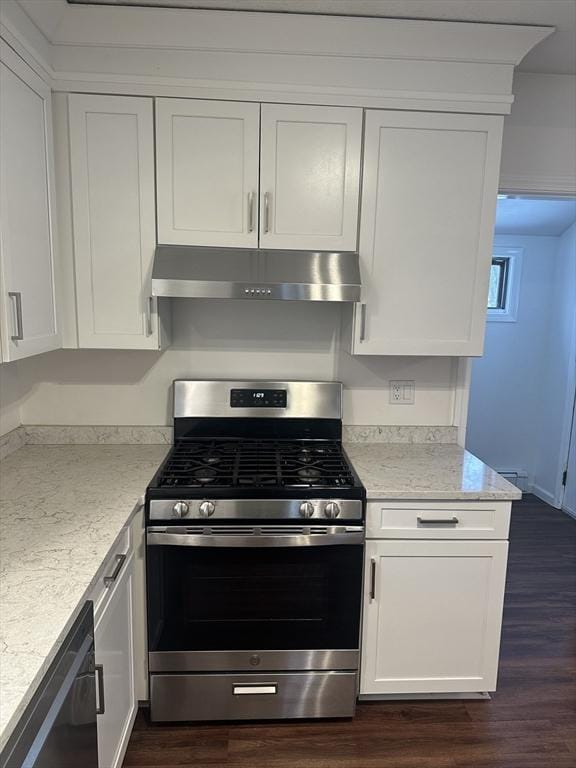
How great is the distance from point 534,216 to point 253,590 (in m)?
3.42

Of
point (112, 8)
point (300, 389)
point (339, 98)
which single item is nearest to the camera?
point (112, 8)

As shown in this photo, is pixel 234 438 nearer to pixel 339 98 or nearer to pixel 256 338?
pixel 256 338

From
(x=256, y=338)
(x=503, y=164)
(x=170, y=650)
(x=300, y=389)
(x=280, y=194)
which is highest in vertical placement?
(x=503, y=164)

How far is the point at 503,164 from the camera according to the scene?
7.83 feet

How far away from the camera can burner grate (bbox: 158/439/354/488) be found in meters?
1.83

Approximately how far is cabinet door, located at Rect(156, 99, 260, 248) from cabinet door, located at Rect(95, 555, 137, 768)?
1.23 meters

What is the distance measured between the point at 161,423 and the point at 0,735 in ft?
5.34

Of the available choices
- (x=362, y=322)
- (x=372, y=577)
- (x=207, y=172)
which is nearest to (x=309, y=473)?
(x=372, y=577)

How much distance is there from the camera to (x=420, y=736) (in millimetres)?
1908

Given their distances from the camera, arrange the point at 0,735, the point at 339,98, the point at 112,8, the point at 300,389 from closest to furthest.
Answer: the point at 0,735 < the point at 112,8 < the point at 339,98 < the point at 300,389

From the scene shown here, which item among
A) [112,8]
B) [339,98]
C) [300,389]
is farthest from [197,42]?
[300,389]

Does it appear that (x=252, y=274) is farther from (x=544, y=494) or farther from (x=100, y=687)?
(x=544, y=494)

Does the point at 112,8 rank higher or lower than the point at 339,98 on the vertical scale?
higher

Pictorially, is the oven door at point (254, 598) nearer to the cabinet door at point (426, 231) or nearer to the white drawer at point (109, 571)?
the white drawer at point (109, 571)
